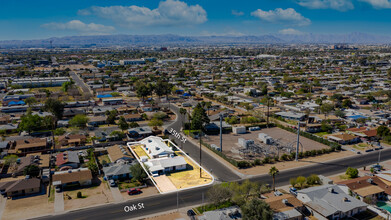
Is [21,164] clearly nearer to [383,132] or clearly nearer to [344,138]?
[344,138]

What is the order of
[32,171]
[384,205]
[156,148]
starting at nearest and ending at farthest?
1. [384,205]
2. [32,171]
3. [156,148]

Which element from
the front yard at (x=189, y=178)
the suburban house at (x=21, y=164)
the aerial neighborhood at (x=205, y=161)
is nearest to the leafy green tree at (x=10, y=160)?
the aerial neighborhood at (x=205, y=161)

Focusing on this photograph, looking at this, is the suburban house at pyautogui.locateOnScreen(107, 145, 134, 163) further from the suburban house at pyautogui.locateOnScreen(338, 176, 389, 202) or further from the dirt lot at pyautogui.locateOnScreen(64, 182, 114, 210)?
the suburban house at pyautogui.locateOnScreen(338, 176, 389, 202)

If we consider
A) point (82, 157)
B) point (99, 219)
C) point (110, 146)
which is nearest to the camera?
point (99, 219)

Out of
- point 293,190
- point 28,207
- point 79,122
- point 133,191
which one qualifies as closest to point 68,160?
point 28,207

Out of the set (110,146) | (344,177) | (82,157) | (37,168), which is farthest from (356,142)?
(37,168)

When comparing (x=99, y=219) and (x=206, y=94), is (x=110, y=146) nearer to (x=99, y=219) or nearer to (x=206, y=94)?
(x=99, y=219)
